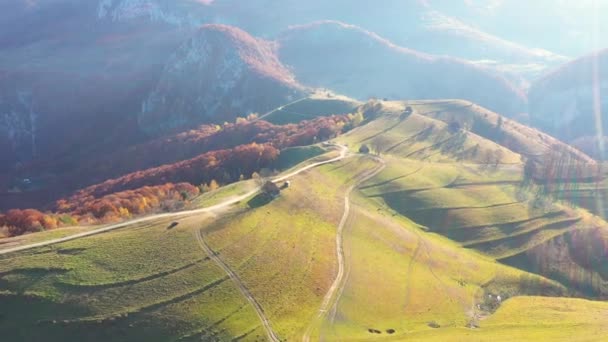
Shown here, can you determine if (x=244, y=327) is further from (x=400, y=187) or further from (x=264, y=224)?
(x=400, y=187)

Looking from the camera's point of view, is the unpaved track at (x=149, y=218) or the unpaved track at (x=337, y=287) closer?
the unpaved track at (x=337, y=287)

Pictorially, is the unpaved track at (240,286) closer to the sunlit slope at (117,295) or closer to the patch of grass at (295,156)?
the sunlit slope at (117,295)

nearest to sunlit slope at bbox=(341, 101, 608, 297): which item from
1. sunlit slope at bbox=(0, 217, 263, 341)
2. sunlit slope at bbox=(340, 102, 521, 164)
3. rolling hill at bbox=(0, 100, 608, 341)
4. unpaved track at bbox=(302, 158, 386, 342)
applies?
rolling hill at bbox=(0, 100, 608, 341)

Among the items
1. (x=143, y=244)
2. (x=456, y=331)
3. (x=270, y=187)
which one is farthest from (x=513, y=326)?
(x=143, y=244)

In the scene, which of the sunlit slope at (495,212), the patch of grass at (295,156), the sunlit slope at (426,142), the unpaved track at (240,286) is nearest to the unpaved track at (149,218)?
the unpaved track at (240,286)

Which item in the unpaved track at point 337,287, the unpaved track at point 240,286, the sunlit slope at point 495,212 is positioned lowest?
the sunlit slope at point 495,212

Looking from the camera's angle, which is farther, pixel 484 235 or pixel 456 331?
pixel 484 235

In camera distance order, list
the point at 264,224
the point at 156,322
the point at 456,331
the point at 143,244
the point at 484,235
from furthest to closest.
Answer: the point at 484,235 → the point at 264,224 → the point at 143,244 → the point at 456,331 → the point at 156,322

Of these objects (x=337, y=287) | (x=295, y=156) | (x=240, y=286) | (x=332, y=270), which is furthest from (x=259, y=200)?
(x=295, y=156)
